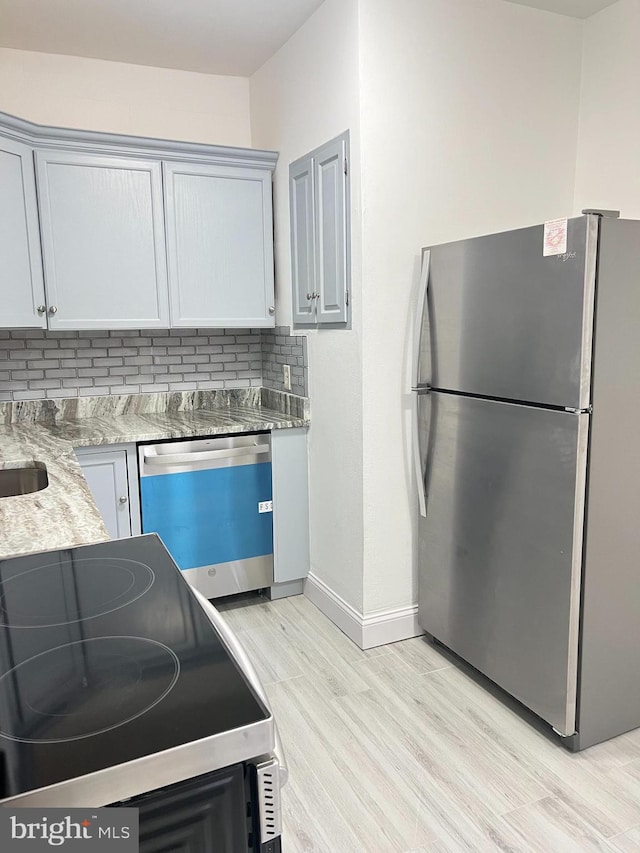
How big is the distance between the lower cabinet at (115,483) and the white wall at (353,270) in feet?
2.74

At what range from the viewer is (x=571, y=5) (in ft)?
8.39

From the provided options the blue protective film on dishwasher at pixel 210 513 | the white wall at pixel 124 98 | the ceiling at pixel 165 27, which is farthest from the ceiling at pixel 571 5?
the blue protective film on dishwasher at pixel 210 513

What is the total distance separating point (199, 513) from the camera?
2939 mm

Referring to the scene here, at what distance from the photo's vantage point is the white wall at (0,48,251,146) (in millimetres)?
2939

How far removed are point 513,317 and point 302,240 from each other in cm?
124

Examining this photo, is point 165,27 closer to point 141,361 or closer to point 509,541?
point 141,361

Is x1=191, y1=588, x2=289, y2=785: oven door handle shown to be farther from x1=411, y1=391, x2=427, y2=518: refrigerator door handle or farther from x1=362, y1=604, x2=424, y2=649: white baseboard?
x1=362, y1=604, x2=424, y2=649: white baseboard

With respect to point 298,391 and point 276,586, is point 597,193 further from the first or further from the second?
point 276,586

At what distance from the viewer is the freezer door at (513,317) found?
5.98 feet

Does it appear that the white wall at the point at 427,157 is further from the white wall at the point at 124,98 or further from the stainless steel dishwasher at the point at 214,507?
the white wall at the point at 124,98

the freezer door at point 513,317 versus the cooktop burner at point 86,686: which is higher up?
the freezer door at point 513,317

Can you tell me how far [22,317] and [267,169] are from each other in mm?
1355

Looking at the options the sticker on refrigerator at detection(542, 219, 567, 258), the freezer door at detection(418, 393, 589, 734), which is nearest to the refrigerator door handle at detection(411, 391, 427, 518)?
the freezer door at detection(418, 393, 589, 734)

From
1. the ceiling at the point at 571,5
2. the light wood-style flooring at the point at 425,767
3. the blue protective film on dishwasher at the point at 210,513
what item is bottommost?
the light wood-style flooring at the point at 425,767
